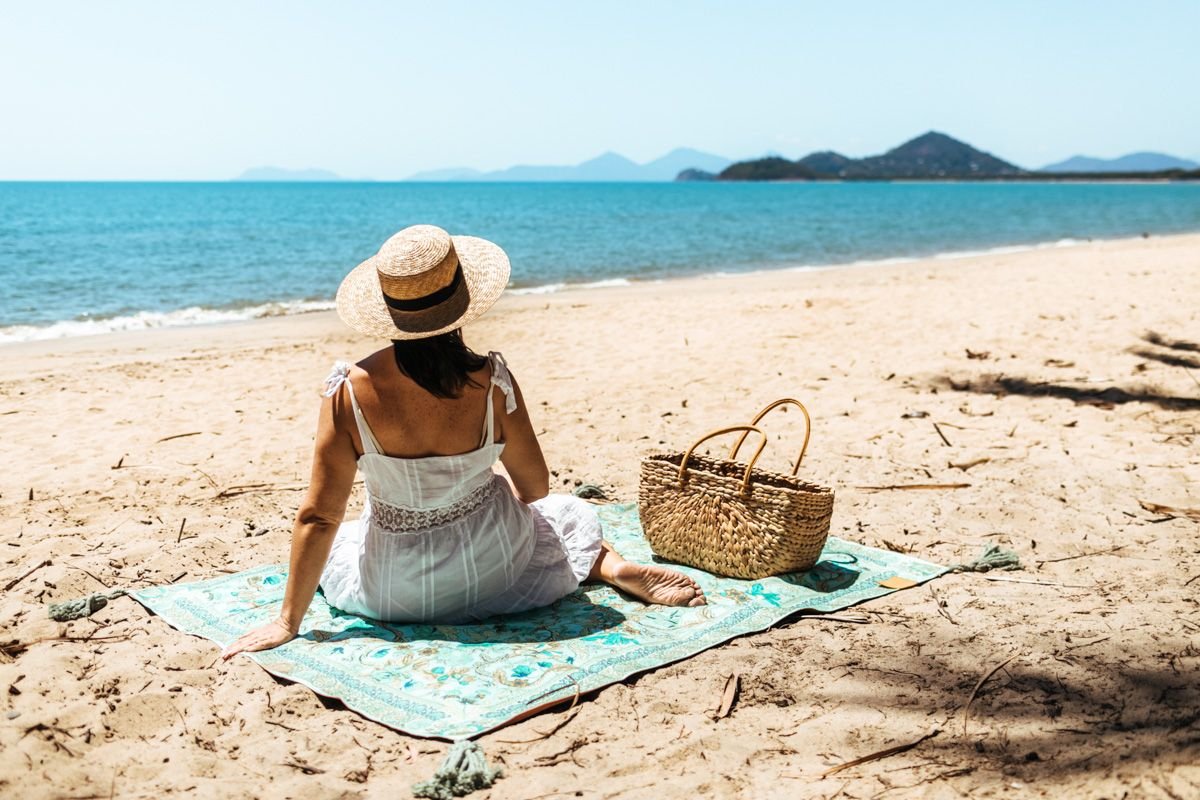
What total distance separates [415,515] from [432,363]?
582 millimetres

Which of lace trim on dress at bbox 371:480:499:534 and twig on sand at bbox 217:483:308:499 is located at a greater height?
lace trim on dress at bbox 371:480:499:534

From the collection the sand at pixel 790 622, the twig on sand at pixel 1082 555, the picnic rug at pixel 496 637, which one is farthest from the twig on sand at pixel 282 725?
the twig on sand at pixel 1082 555

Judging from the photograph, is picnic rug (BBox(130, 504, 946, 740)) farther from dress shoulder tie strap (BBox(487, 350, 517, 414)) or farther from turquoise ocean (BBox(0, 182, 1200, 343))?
turquoise ocean (BBox(0, 182, 1200, 343))

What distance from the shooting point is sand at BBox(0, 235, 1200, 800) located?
98.3 inches

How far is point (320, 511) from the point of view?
3082 mm

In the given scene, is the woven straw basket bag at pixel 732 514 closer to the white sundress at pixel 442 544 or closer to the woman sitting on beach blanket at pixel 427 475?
the woman sitting on beach blanket at pixel 427 475

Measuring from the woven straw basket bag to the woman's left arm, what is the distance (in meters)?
1.42

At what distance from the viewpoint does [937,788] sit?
229 centimetres

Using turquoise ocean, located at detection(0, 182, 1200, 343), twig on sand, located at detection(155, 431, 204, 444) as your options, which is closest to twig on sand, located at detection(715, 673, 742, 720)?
twig on sand, located at detection(155, 431, 204, 444)

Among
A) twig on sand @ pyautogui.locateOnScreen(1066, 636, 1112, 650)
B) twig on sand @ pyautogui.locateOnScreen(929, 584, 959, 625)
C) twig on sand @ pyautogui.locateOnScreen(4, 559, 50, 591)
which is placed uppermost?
twig on sand @ pyautogui.locateOnScreen(1066, 636, 1112, 650)

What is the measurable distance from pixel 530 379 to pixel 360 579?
4715 mm

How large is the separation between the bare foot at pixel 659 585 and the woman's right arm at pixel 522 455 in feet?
1.58

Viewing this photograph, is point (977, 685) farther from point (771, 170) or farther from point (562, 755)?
point (771, 170)

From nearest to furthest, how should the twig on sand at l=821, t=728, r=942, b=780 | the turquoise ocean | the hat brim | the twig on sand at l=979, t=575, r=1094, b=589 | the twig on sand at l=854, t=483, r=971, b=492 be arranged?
the twig on sand at l=821, t=728, r=942, b=780
the hat brim
the twig on sand at l=979, t=575, r=1094, b=589
the twig on sand at l=854, t=483, r=971, b=492
the turquoise ocean
